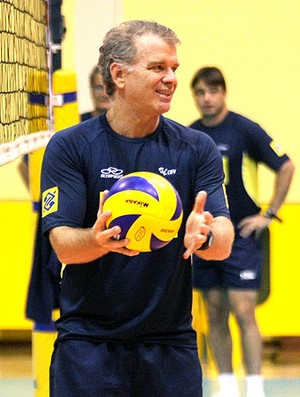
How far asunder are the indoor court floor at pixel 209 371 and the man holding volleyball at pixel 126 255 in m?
3.41

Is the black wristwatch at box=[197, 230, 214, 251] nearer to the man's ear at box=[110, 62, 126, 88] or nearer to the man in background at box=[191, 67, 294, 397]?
the man's ear at box=[110, 62, 126, 88]

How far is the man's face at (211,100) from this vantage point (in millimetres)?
6418

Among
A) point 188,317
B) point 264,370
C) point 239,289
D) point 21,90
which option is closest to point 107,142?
point 188,317

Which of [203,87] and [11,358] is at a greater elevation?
Result: [203,87]

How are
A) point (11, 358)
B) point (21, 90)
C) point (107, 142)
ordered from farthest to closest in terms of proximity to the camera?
point (11, 358) < point (21, 90) < point (107, 142)

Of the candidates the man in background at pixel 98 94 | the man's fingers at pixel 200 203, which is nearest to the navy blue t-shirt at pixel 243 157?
the man in background at pixel 98 94

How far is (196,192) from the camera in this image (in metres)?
3.40

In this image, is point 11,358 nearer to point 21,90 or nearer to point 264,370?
point 264,370

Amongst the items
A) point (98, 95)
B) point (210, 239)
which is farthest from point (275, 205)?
point (210, 239)

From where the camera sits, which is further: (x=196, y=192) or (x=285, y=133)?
(x=285, y=133)

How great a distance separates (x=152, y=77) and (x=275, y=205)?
3.24 meters

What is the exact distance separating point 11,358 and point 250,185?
2.89 metres

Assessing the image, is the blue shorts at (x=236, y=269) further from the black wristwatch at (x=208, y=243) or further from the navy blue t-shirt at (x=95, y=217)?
the black wristwatch at (x=208, y=243)

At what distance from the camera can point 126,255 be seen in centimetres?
329
